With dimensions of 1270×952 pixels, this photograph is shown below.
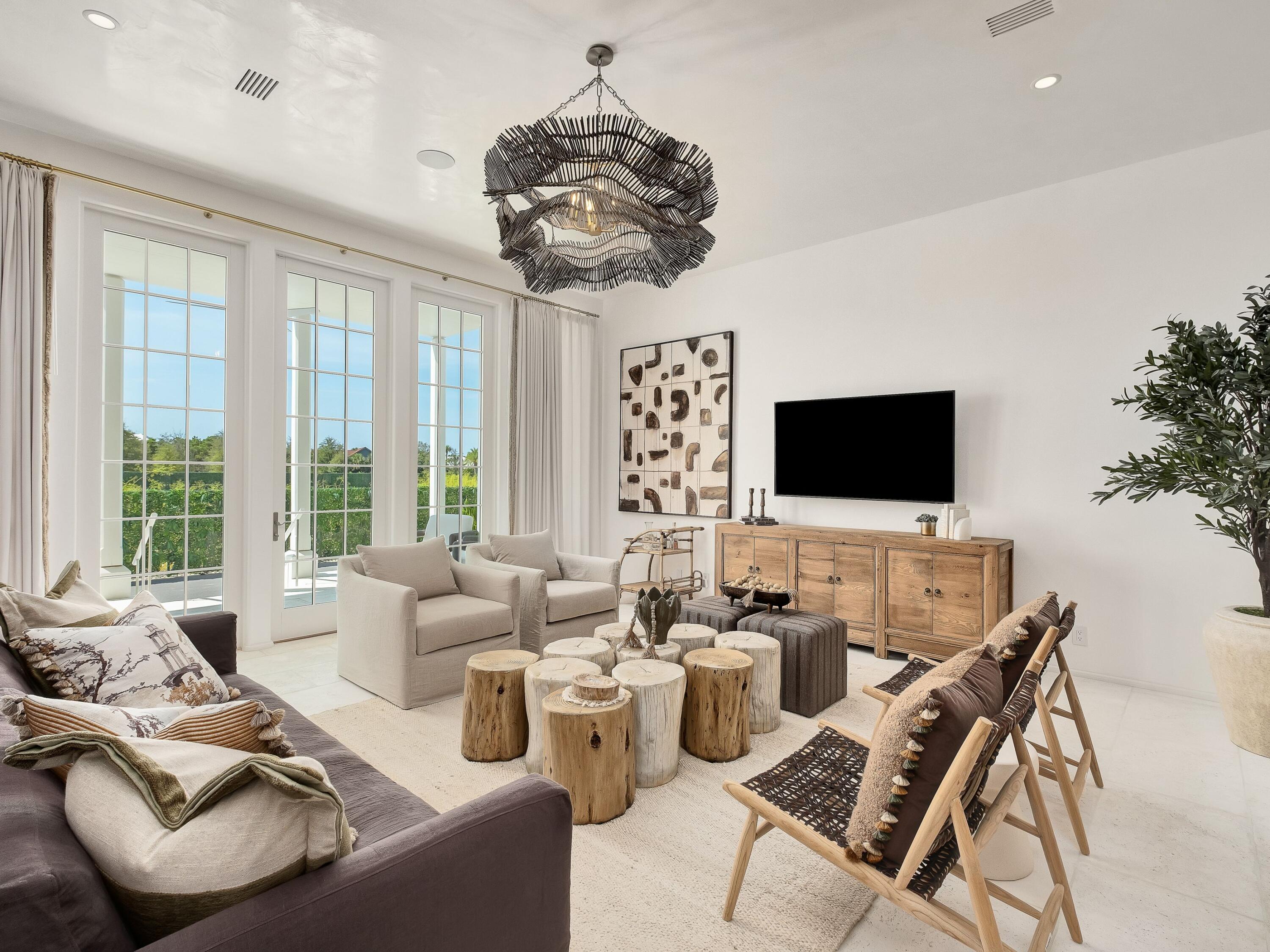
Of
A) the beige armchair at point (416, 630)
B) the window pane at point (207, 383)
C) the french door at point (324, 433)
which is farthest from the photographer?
the french door at point (324, 433)

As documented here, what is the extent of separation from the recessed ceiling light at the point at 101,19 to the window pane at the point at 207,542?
2.59 metres

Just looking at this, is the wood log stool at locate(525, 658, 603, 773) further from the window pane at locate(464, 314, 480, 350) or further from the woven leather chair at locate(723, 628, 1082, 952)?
the window pane at locate(464, 314, 480, 350)

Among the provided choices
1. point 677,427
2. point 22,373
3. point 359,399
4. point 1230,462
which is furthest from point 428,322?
point 1230,462

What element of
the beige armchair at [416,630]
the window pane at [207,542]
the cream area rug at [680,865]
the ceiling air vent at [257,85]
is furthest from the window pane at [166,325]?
the cream area rug at [680,865]

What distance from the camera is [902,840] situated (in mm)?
1356

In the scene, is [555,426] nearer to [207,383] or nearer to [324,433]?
[324,433]

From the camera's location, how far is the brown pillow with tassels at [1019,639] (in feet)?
5.35

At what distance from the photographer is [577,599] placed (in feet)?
13.2

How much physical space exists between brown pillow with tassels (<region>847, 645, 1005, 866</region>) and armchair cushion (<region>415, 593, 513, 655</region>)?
230 centimetres

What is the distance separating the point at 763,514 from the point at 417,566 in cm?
257

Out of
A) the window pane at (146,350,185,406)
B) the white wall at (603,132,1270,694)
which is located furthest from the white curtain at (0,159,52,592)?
the white wall at (603,132,1270,694)

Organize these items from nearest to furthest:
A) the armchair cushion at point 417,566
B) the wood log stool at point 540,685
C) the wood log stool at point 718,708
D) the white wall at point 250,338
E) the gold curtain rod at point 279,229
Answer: the wood log stool at point 540,685
the wood log stool at point 718,708
the gold curtain rod at point 279,229
the white wall at point 250,338
the armchair cushion at point 417,566

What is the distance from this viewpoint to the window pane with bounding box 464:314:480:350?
5.37 meters

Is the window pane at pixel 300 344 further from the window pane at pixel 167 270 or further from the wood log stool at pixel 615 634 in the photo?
the wood log stool at pixel 615 634
